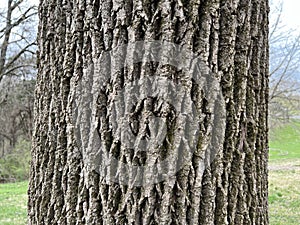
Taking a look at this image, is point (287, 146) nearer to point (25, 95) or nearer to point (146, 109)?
point (25, 95)

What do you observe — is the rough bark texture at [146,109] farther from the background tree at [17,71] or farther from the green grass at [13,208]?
the background tree at [17,71]

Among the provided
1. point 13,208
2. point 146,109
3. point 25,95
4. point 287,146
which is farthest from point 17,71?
point 287,146

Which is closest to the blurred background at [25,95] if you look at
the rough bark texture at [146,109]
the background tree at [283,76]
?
the background tree at [283,76]

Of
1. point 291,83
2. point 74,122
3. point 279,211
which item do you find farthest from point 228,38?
point 291,83

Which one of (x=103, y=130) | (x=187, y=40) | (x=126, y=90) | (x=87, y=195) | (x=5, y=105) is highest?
(x=5, y=105)

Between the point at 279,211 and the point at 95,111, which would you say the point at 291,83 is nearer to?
the point at 279,211

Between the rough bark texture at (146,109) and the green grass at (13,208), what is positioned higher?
the rough bark texture at (146,109)

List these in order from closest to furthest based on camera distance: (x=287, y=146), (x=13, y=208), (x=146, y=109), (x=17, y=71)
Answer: (x=146, y=109)
(x=13, y=208)
(x=17, y=71)
(x=287, y=146)

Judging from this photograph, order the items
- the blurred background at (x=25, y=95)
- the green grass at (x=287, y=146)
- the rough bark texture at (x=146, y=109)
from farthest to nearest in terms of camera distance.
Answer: the green grass at (x=287, y=146) → the blurred background at (x=25, y=95) → the rough bark texture at (x=146, y=109)
